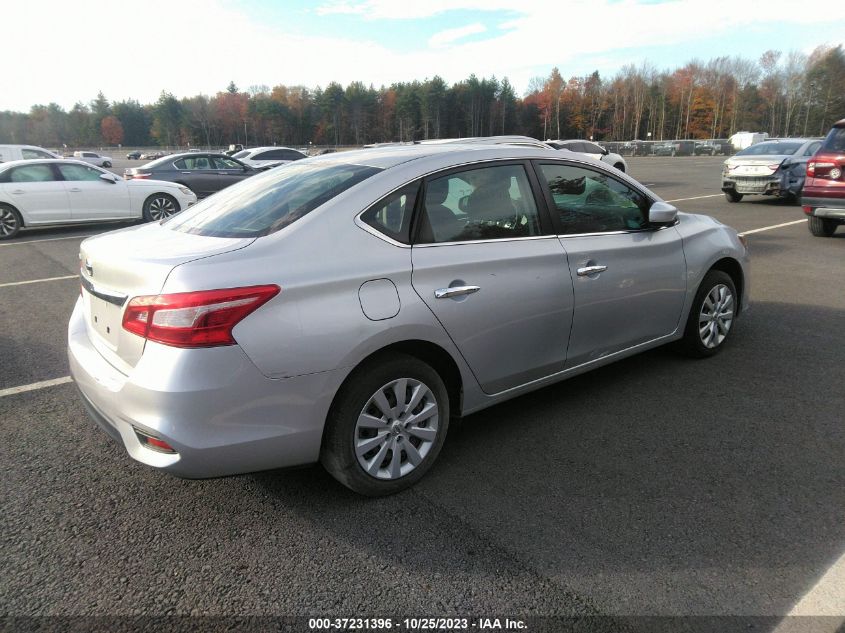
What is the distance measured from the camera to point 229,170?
1639cm

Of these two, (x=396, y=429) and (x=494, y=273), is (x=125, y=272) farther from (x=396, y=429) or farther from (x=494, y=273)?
(x=494, y=273)

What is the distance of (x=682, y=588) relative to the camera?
7.62 ft

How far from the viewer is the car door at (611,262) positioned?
3611 mm

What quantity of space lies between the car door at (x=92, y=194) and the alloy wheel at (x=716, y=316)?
478 inches

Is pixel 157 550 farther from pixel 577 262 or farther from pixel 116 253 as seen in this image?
pixel 577 262

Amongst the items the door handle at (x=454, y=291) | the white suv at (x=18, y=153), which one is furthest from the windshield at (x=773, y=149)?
the white suv at (x=18, y=153)

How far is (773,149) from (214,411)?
1680 cm

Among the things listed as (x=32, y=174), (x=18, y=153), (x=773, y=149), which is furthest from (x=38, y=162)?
(x=773, y=149)

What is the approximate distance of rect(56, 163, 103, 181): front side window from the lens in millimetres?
12508

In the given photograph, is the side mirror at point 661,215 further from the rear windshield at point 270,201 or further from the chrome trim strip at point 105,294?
the chrome trim strip at point 105,294

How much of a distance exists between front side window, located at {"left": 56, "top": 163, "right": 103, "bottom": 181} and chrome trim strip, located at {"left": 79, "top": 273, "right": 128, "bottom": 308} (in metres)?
11.2

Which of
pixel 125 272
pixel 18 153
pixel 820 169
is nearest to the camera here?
pixel 125 272

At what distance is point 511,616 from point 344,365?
1184mm

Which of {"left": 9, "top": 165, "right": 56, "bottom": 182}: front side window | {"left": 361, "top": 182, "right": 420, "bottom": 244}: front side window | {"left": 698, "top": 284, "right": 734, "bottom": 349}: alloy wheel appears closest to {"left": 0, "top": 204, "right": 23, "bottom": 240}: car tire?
{"left": 9, "top": 165, "right": 56, "bottom": 182}: front side window
